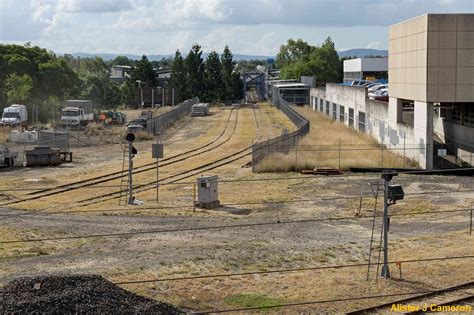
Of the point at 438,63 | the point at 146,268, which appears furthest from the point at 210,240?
the point at 438,63

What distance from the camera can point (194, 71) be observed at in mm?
130875

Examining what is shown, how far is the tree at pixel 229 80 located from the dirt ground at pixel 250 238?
3385 inches

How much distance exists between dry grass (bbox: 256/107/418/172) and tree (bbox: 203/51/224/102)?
68976 millimetres

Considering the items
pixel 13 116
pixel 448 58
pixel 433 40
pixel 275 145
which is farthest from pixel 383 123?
pixel 13 116

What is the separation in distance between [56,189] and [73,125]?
1398 inches

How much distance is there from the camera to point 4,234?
27000 mm

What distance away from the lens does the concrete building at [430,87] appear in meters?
42.5

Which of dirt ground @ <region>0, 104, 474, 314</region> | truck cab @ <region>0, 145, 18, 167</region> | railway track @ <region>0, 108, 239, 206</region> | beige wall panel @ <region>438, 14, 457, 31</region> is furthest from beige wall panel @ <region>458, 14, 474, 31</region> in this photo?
truck cab @ <region>0, 145, 18, 167</region>

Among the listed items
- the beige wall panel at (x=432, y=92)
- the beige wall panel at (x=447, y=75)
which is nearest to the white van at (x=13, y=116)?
the beige wall panel at (x=432, y=92)

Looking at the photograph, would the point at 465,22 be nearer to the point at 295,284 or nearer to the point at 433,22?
the point at 433,22

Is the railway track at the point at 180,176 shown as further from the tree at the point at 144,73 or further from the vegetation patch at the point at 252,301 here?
the tree at the point at 144,73

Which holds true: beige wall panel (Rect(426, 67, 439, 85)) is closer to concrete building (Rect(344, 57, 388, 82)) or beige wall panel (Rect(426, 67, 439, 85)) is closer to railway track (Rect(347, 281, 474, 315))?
railway track (Rect(347, 281, 474, 315))

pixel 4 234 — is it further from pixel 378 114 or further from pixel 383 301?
pixel 378 114

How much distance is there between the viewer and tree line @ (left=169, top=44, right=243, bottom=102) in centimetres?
12950
